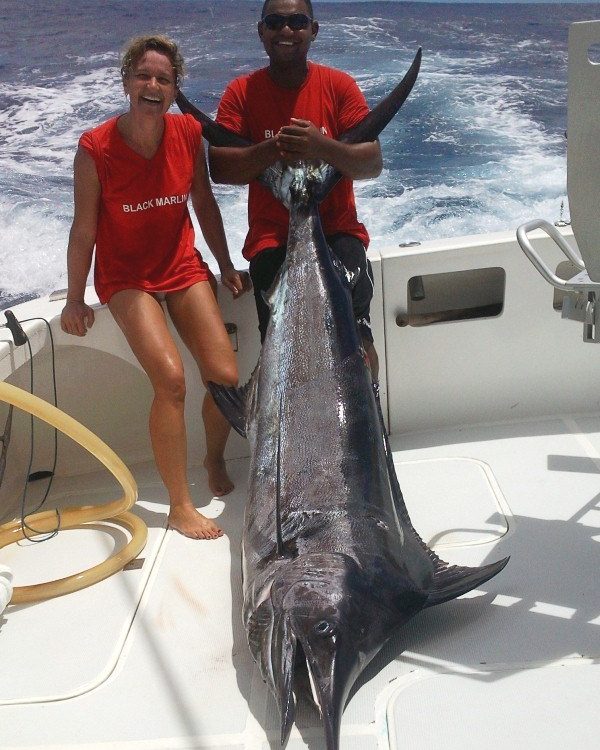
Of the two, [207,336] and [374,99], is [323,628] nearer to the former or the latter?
[207,336]

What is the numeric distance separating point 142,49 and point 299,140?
1.90 ft

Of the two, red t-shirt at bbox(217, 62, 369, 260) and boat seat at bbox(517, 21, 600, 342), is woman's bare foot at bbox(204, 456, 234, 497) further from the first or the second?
boat seat at bbox(517, 21, 600, 342)

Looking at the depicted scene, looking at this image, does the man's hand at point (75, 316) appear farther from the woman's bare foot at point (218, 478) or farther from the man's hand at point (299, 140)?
the man's hand at point (299, 140)

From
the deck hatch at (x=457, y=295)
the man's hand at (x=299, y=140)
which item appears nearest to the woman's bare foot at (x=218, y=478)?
the deck hatch at (x=457, y=295)

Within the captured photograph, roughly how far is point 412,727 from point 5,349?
173 cm

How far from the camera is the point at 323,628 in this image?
5.46 ft

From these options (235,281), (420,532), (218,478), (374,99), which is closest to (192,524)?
(218,478)

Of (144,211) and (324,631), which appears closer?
(324,631)

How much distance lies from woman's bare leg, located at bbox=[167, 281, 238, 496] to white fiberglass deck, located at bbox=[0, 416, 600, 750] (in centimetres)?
38

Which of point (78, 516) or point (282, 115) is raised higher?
point (282, 115)

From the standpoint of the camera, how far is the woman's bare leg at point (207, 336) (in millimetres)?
2672

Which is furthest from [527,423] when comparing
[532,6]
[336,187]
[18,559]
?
[532,6]

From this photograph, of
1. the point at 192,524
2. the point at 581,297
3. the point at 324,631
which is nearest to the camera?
the point at 324,631

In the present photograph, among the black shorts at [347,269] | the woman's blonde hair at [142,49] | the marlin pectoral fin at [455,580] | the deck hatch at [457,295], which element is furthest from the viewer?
the deck hatch at [457,295]
